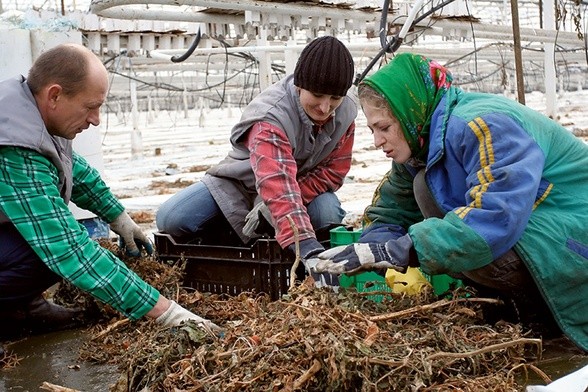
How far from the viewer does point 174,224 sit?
365 centimetres

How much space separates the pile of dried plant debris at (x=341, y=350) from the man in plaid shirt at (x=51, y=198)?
0.19 metres

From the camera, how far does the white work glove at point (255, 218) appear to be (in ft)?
10.8

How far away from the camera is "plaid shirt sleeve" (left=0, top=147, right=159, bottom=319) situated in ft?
8.98

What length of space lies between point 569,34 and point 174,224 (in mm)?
6827

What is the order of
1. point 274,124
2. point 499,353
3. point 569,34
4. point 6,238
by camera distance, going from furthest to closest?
point 569,34
point 274,124
point 6,238
point 499,353

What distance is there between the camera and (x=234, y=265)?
3.37 metres

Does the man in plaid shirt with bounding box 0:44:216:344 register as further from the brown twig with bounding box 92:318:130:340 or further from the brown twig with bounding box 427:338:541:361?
the brown twig with bounding box 427:338:541:361

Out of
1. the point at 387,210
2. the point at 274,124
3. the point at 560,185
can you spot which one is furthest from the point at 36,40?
the point at 560,185

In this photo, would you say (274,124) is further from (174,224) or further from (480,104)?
(480,104)

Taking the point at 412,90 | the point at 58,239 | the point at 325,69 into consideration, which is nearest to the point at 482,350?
the point at 412,90

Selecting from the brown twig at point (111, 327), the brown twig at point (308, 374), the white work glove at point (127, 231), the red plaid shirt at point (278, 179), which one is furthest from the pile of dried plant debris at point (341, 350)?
the white work glove at point (127, 231)

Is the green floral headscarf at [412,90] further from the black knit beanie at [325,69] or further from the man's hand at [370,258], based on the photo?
the black knit beanie at [325,69]

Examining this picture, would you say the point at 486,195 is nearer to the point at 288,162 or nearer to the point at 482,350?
the point at 482,350

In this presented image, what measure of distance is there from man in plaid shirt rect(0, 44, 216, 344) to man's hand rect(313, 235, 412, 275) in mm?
480
